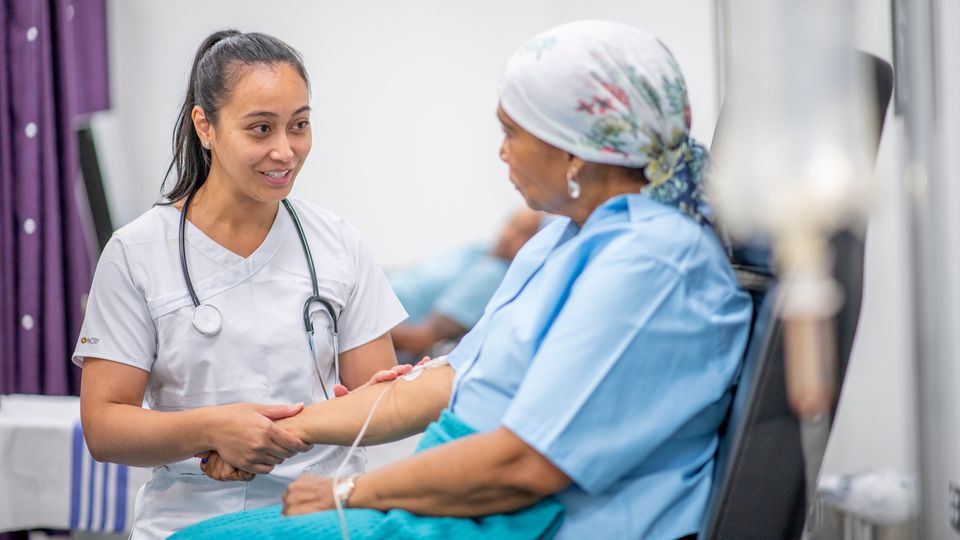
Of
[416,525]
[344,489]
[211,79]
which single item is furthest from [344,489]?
[211,79]

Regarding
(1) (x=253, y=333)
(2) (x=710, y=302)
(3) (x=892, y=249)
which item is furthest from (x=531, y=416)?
(1) (x=253, y=333)

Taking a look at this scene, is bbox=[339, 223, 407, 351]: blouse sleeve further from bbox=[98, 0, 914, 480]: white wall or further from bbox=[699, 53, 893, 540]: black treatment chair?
bbox=[98, 0, 914, 480]: white wall

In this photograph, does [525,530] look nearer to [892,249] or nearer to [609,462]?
[609,462]

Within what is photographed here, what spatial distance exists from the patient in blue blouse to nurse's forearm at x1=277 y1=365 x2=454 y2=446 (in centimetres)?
20

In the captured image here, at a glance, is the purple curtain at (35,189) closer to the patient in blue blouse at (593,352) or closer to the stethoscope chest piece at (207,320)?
the stethoscope chest piece at (207,320)

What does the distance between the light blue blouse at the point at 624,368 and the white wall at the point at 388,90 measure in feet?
7.67

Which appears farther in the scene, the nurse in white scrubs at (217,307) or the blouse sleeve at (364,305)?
the blouse sleeve at (364,305)

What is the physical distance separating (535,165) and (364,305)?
0.60m

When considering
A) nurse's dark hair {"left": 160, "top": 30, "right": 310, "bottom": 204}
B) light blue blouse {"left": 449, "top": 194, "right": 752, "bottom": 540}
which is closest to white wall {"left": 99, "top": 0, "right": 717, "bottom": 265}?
nurse's dark hair {"left": 160, "top": 30, "right": 310, "bottom": 204}

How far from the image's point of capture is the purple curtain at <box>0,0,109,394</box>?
3070mm

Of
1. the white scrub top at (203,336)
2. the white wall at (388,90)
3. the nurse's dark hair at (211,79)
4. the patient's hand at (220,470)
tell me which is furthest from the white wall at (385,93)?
the patient's hand at (220,470)

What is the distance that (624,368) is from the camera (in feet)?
3.94

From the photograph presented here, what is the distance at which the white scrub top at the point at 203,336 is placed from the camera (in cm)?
165

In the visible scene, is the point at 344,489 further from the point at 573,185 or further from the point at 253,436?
the point at 573,185
